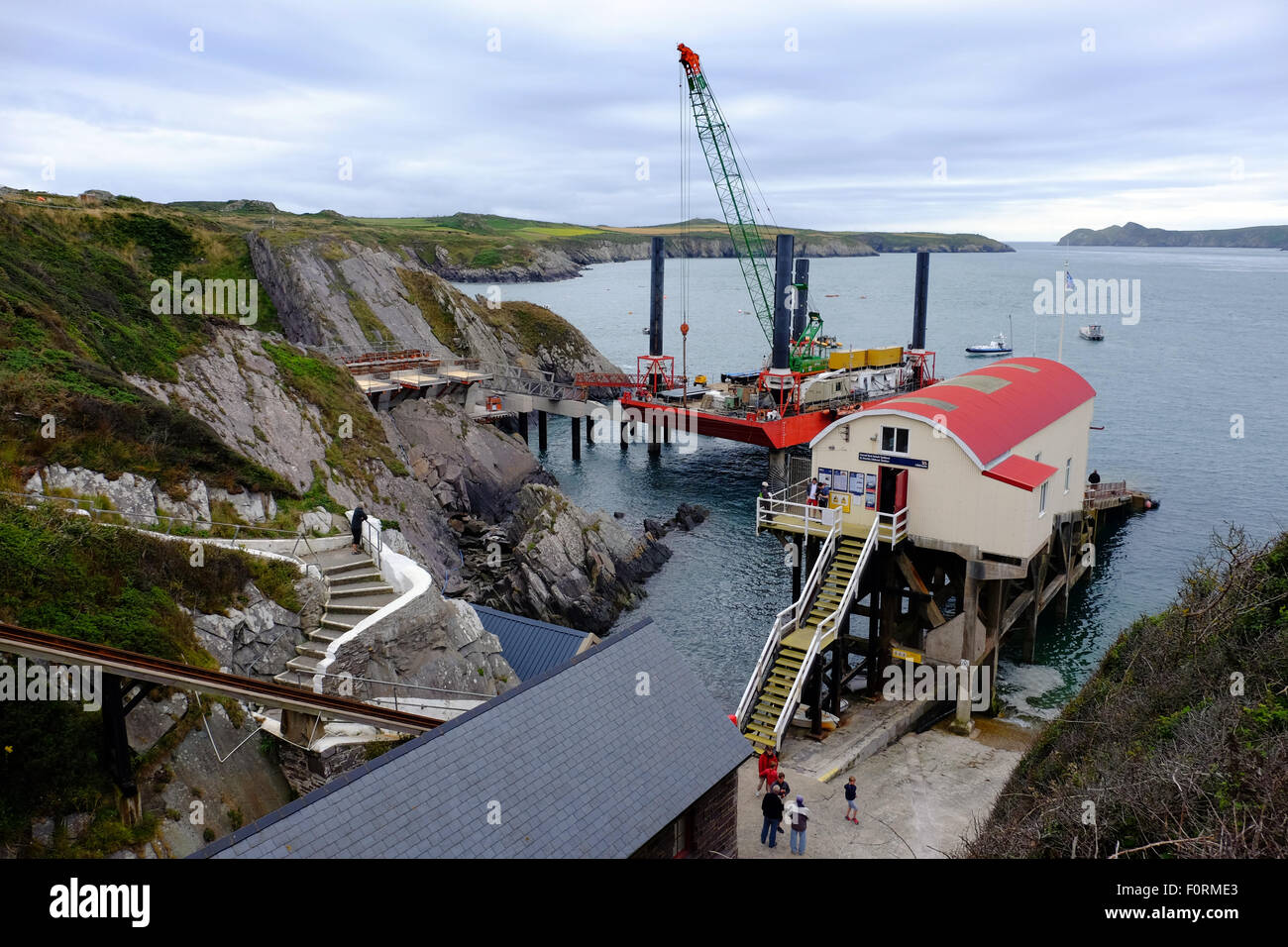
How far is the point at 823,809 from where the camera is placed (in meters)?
20.6

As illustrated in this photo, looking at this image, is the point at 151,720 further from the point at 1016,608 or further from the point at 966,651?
the point at 1016,608

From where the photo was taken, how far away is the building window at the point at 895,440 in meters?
28.3

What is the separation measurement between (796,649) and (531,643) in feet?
25.3

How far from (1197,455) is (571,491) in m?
44.1

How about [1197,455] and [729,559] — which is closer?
[729,559]

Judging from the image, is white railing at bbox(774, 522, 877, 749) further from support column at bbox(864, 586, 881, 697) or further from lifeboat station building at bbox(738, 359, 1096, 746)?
support column at bbox(864, 586, 881, 697)

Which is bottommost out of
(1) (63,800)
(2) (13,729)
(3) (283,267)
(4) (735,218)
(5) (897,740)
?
(5) (897,740)

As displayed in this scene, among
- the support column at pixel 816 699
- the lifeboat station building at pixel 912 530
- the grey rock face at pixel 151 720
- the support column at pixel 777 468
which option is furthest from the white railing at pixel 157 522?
the support column at pixel 777 468

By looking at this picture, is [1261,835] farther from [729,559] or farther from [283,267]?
[283,267]

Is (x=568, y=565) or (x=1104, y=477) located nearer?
(x=568, y=565)

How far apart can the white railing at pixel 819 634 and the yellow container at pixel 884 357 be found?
4105cm

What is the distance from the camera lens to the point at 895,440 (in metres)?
28.5

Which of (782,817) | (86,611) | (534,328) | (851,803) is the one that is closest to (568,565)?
(851,803)

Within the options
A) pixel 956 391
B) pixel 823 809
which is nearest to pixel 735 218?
pixel 956 391
